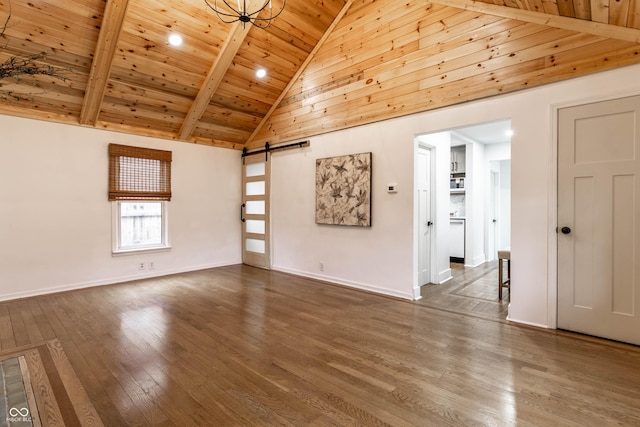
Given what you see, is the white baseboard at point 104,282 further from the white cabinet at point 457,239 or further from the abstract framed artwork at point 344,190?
the white cabinet at point 457,239

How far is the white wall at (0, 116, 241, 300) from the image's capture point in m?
Answer: 4.14

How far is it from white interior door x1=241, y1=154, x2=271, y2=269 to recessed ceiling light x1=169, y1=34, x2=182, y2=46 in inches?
94.7

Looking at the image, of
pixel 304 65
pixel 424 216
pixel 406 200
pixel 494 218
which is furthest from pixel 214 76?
pixel 494 218

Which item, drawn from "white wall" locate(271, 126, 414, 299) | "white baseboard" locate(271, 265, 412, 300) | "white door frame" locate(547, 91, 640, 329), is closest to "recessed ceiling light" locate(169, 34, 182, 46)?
"white wall" locate(271, 126, 414, 299)

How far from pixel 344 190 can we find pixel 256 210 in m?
2.32

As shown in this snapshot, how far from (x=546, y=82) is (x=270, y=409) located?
12.2ft

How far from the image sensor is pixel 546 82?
308 centimetres

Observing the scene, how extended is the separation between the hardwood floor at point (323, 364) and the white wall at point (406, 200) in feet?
1.85

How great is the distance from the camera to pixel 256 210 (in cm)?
638

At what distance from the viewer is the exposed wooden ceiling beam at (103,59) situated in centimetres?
339

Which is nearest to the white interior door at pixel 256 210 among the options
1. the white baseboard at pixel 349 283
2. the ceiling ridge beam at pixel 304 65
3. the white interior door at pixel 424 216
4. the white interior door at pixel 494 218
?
the white baseboard at pixel 349 283

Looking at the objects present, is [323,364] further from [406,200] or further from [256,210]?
[256,210]

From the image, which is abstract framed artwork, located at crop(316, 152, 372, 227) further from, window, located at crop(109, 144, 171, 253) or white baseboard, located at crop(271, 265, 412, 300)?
window, located at crop(109, 144, 171, 253)

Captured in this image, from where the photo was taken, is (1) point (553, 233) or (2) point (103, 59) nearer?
(1) point (553, 233)
